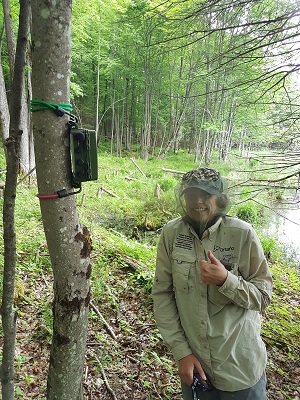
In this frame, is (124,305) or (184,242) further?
(124,305)

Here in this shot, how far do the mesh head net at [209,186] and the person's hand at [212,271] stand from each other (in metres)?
0.21


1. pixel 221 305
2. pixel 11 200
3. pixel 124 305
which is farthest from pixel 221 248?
pixel 124 305

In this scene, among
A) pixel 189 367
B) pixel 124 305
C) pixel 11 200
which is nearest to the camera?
pixel 11 200

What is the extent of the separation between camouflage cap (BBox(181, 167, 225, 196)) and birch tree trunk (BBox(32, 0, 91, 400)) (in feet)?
2.07

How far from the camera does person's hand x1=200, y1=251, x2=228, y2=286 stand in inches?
53.4

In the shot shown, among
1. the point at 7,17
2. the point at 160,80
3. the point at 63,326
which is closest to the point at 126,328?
the point at 63,326

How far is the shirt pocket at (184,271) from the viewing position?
152 centimetres

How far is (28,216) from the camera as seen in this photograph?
20.2ft

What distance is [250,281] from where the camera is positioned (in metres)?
1.49

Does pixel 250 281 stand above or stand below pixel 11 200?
below

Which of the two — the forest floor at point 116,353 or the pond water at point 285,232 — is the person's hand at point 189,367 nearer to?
the forest floor at point 116,353

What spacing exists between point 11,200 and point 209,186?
3.28ft

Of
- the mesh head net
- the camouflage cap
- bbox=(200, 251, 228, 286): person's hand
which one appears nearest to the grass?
bbox=(200, 251, 228, 286): person's hand

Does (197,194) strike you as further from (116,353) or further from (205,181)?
(116,353)
